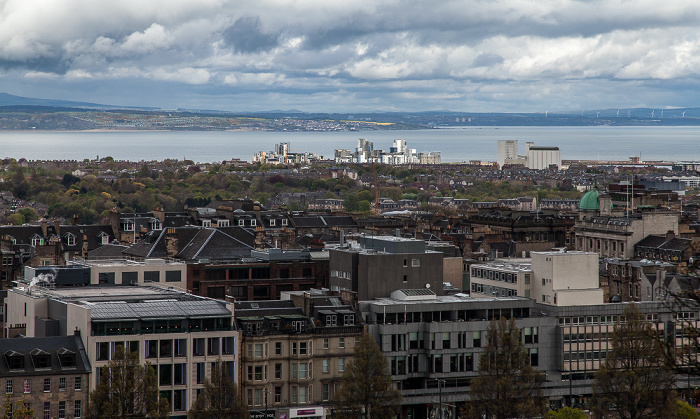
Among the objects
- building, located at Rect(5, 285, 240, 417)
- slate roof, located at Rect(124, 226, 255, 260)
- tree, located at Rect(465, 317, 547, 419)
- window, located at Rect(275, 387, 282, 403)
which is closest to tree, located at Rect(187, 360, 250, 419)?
building, located at Rect(5, 285, 240, 417)

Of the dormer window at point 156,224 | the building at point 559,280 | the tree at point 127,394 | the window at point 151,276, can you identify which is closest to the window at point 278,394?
the tree at point 127,394

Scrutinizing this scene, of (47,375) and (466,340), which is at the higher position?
(466,340)

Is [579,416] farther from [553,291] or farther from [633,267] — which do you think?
[633,267]

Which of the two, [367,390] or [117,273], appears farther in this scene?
[117,273]

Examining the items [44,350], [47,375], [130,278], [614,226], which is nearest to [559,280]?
[130,278]

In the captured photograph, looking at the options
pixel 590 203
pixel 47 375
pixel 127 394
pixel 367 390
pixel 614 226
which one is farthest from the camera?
pixel 590 203

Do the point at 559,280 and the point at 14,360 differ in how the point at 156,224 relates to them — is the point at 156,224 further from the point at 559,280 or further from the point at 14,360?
the point at 14,360

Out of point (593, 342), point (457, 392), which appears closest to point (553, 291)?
point (593, 342)
